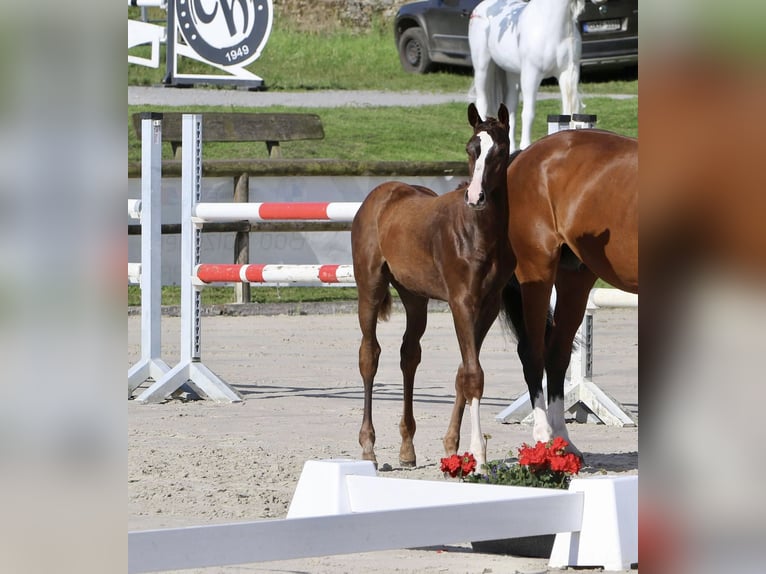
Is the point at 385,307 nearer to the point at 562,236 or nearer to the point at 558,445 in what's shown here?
the point at 562,236

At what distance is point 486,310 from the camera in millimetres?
4949

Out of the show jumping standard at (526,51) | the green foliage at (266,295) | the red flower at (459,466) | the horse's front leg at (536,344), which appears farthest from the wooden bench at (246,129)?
the red flower at (459,466)

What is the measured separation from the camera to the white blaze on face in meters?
4.62

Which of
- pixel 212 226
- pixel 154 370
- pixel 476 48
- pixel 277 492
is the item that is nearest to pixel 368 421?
pixel 277 492

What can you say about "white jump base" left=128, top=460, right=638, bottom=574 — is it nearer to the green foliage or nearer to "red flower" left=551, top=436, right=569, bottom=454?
"red flower" left=551, top=436, right=569, bottom=454

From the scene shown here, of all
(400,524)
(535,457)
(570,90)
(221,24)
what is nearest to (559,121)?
(535,457)

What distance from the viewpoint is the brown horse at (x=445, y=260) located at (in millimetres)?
4785

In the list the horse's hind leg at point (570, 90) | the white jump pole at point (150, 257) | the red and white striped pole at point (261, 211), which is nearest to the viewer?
the red and white striped pole at point (261, 211)

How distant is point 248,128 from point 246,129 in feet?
0.11

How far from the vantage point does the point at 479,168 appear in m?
4.65

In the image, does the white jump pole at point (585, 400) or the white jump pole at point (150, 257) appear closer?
the white jump pole at point (585, 400)

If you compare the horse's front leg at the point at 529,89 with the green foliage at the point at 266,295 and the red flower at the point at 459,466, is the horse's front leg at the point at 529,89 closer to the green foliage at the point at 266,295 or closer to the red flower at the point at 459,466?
the green foliage at the point at 266,295

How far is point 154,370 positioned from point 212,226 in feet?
14.6
